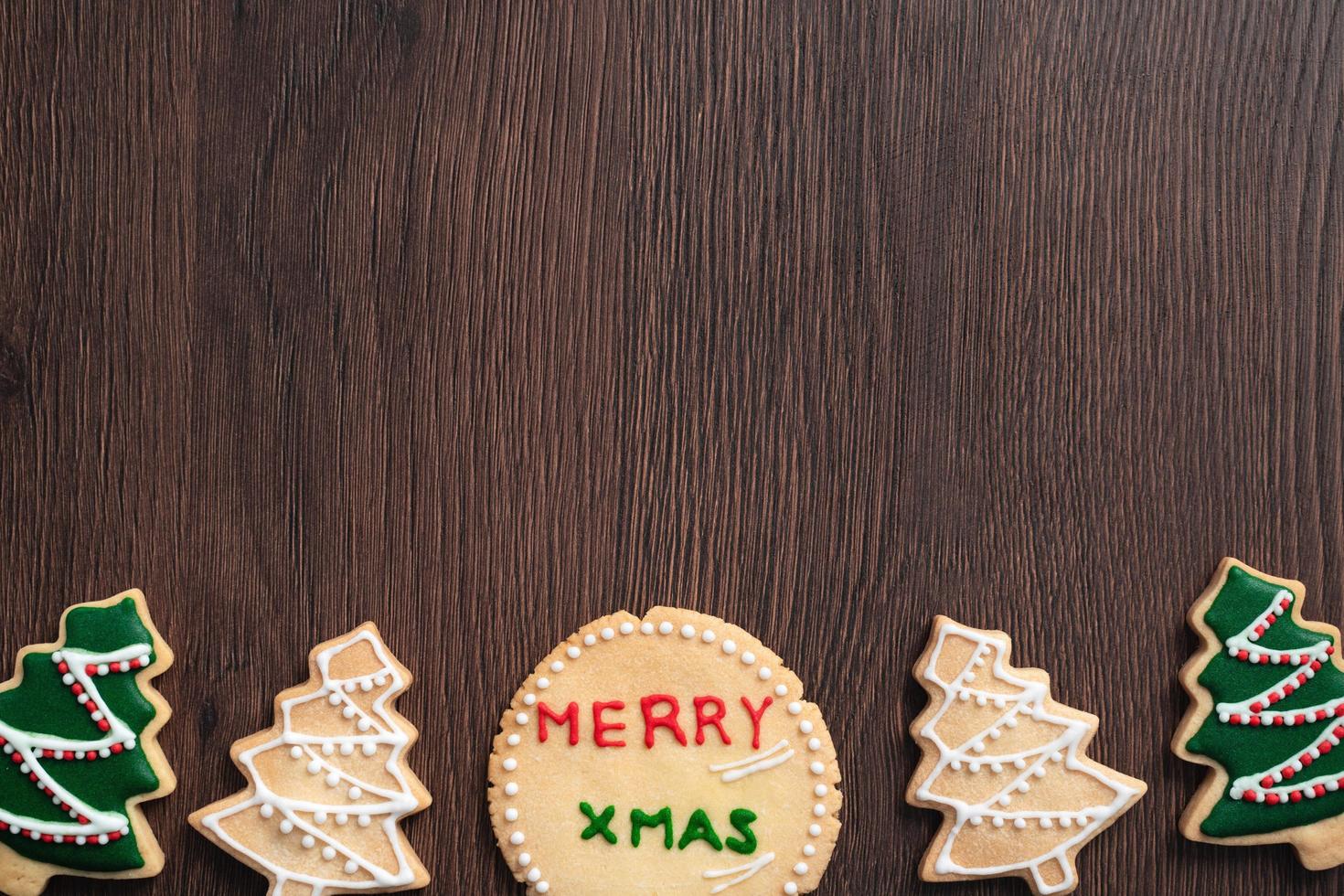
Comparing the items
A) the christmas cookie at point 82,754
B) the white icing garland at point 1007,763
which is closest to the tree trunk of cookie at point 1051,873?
the white icing garland at point 1007,763

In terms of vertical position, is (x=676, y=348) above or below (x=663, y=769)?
above

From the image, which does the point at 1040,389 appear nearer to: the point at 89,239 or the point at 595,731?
the point at 595,731

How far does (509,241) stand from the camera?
95 centimetres

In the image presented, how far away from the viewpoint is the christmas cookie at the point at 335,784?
0.92m

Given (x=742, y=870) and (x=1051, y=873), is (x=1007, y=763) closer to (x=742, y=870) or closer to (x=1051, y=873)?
(x=1051, y=873)

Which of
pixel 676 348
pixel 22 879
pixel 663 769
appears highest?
pixel 676 348

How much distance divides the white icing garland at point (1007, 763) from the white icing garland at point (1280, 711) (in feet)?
0.41

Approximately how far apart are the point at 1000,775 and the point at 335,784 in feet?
2.08

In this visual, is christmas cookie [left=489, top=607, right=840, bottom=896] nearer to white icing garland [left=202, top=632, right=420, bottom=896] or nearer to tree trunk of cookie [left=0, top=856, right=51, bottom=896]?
white icing garland [left=202, top=632, right=420, bottom=896]

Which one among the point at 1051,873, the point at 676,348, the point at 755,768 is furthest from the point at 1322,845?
the point at 676,348

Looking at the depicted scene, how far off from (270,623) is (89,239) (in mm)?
406

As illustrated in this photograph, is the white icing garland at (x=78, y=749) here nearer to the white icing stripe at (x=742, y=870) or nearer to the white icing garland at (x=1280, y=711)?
the white icing stripe at (x=742, y=870)

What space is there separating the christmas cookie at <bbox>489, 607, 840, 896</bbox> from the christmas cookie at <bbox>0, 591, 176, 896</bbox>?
1.10ft

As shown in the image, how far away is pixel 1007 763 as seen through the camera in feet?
3.10
